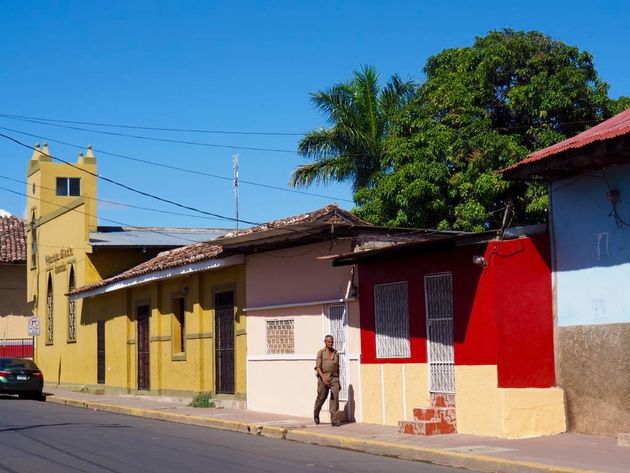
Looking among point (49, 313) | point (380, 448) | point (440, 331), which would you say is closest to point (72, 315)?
point (49, 313)

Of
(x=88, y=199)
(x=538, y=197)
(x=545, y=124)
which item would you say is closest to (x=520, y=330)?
(x=538, y=197)

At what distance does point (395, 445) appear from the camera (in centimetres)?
1468

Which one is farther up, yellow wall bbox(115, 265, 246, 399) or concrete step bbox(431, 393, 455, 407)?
yellow wall bbox(115, 265, 246, 399)

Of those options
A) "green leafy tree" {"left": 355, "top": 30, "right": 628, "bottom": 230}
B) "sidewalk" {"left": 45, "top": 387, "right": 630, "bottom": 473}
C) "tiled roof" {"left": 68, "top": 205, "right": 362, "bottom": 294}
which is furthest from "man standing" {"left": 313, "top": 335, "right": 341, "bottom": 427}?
"green leafy tree" {"left": 355, "top": 30, "right": 628, "bottom": 230}

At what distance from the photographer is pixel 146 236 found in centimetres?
3566

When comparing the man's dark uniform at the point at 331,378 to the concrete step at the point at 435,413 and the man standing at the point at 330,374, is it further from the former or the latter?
the concrete step at the point at 435,413

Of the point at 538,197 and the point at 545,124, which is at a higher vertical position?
the point at 545,124

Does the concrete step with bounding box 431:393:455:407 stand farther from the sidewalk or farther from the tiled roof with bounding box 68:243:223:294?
the tiled roof with bounding box 68:243:223:294

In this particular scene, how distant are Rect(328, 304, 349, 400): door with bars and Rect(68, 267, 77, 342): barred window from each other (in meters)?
18.5

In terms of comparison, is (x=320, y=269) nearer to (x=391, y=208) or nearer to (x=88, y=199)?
(x=391, y=208)

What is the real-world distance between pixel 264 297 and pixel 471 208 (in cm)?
648

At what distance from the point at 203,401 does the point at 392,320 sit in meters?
7.86

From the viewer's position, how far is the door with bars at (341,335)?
19094 mm

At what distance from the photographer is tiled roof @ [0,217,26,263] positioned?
46.6 m
